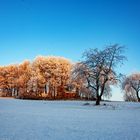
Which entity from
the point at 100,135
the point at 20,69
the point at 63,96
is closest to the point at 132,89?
the point at 63,96

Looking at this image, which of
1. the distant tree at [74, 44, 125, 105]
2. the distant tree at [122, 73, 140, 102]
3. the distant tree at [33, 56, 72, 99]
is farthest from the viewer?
the distant tree at [122, 73, 140, 102]

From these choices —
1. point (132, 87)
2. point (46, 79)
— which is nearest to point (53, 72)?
point (46, 79)

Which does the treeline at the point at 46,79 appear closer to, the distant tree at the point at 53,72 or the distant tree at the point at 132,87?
the distant tree at the point at 53,72

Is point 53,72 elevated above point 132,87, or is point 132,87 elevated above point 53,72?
point 53,72

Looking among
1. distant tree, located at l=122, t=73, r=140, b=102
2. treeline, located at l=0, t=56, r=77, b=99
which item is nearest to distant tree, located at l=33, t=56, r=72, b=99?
treeline, located at l=0, t=56, r=77, b=99

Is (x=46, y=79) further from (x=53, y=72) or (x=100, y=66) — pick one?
(x=100, y=66)

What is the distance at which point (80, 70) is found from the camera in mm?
47344

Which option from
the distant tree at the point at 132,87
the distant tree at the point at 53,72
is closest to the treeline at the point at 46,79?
the distant tree at the point at 53,72

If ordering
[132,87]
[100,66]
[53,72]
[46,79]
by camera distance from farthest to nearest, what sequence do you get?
[132,87] < [46,79] < [53,72] < [100,66]

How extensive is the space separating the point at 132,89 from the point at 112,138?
8146 centimetres

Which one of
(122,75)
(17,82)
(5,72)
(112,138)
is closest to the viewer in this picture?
(112,138)

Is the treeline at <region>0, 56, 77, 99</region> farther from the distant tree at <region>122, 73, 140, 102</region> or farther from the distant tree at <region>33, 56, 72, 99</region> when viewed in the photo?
the distant tree at <region>122, 73, 140, 102</region>

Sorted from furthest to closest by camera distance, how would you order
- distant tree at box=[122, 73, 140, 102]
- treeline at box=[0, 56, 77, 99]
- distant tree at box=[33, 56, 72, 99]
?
distant tree at box=[122, 73, 140, 102], distant tree at box=[33, 56, 72, 99], treeline at box=[0, 56, 77, 99]

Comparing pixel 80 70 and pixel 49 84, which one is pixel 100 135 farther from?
pixel 49 84
